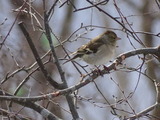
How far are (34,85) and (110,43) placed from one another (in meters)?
2.11

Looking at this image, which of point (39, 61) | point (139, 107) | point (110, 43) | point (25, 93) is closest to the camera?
point (39, 61)

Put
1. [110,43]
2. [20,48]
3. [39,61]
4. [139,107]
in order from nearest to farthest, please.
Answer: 1. [39,61]
2. [110,43]
3. [20,48]
4. [139,107]

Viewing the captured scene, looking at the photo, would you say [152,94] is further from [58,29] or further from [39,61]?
[39,61]

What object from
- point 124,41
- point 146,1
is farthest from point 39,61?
point 146,1

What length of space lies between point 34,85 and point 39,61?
10.0 ft

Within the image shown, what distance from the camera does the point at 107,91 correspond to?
27.3 feet

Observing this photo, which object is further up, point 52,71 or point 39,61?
point 52,71

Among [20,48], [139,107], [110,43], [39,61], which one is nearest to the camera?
[39,61]

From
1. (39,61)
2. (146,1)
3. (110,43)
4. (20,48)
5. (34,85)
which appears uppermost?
(146,1)

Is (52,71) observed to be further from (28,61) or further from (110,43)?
(110,43)

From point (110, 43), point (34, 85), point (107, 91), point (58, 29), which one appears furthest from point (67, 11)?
point (110, 43)

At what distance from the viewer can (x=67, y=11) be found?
8984 mm

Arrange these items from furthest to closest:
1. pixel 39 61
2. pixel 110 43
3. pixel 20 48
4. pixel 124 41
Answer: pixel 124 41
pixel 20 48
pixel 110 43
pixel 39 61

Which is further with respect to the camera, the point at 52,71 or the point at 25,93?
the point at 52,71
